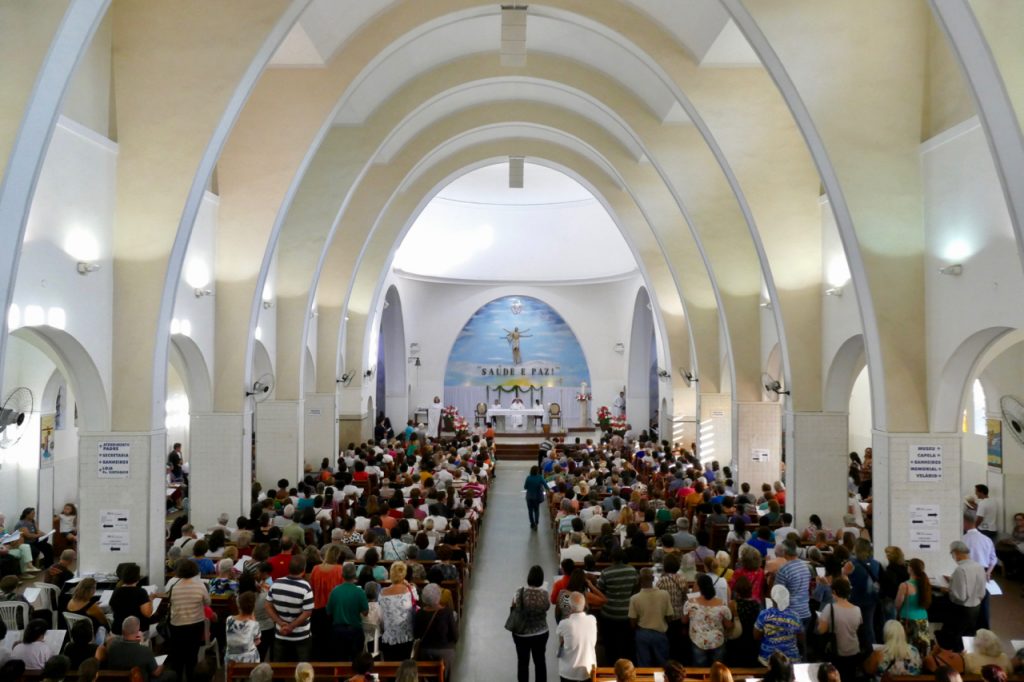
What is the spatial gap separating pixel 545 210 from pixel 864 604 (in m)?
23.9

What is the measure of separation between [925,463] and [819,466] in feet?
9.80

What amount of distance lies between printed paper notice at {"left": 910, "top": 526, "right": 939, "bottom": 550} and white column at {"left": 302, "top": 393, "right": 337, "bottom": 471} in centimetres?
1225

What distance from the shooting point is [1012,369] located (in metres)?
11.9

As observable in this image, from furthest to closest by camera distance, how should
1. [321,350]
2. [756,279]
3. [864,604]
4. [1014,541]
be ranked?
1. [321,350]
2. [756,279]
3. [1014,541]
4. [864,604]

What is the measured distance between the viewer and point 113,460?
8.91 metres

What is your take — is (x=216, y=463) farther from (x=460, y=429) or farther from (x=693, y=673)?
(x=460, y=429)

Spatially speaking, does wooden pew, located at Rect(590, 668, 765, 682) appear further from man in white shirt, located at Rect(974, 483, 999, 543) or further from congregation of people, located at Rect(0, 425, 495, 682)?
man in white shirt, located at Rect(974, 483, 999, 543)

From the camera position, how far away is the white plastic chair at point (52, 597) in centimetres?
755

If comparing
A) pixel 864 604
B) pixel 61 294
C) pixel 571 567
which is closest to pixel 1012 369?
pixel 864 604

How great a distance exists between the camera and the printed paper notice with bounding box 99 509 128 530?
352 inches

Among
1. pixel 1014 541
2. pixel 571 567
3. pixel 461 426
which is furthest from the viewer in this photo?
pixel 461 426

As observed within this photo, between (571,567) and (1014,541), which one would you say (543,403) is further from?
(571,567)

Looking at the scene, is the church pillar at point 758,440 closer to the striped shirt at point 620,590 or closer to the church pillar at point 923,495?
the church pillar at point 923,495

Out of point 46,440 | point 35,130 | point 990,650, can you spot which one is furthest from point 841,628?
point 46,440
